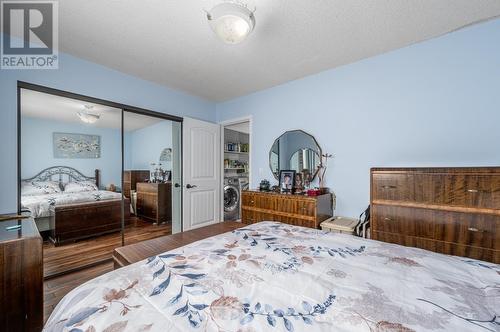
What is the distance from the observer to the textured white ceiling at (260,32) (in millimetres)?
1611

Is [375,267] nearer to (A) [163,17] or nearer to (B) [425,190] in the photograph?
(B) [425,190]

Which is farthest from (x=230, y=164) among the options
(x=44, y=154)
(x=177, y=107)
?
(x=44, y=154)

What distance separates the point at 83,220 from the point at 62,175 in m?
0.82

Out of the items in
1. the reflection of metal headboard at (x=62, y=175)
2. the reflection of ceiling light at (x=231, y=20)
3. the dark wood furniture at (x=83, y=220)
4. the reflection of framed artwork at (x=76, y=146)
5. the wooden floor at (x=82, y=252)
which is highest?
the reflection of ceiling light at (x=231, y=20)

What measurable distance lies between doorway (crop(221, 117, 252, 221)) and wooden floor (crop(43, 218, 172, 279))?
150 cm

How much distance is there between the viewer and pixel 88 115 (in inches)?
108

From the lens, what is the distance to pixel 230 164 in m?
4.70

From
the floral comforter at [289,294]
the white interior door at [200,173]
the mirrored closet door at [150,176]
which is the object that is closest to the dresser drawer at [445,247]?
the floral comforter at [289,294]

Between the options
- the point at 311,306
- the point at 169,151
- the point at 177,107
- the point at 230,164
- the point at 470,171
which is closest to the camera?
the point at 311,306

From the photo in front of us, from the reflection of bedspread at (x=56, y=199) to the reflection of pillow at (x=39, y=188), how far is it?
0.04 meters

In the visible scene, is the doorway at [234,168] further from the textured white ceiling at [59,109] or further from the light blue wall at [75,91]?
the textured white ceiling at [59,109]

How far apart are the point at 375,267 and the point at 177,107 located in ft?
10.8

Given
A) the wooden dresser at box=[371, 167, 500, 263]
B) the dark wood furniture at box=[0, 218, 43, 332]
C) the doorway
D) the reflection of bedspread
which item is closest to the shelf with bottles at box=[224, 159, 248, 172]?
the doorway

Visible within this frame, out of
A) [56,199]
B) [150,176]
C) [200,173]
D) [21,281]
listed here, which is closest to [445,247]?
[21,281]
